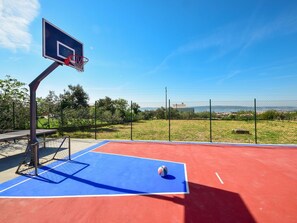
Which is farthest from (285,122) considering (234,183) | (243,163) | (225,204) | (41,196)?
(41,196)

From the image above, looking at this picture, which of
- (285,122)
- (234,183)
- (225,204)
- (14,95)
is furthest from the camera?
(285,122)

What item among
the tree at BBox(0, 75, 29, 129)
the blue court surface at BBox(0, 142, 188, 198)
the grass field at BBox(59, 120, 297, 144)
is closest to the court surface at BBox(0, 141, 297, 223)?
the blue court surface at BBox(0, 142, 188, 198)

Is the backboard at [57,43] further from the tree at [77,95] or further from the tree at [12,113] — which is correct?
the tree at [77,95]

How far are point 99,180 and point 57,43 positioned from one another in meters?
5.74

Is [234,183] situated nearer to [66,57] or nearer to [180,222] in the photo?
[180,222]

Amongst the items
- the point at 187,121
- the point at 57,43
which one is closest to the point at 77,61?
the point at 57,43

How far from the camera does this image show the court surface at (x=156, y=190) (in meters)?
3.93

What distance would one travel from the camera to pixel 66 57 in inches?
331

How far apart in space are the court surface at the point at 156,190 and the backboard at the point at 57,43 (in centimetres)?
429

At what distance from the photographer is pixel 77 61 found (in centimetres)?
913

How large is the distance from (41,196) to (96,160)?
136 inches

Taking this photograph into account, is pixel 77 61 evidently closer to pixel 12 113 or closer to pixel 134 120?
pixel 12 113

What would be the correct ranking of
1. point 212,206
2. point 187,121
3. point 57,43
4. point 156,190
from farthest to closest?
point 187,121
point 57,43
point 156,190
point 212,206

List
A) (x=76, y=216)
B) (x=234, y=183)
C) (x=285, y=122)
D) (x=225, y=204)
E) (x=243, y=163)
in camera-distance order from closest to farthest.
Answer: (x=76, y=216)
(x=225, y=204)
(x=234, y=183)
(x=243, y=163)
(x=285, y=122)
